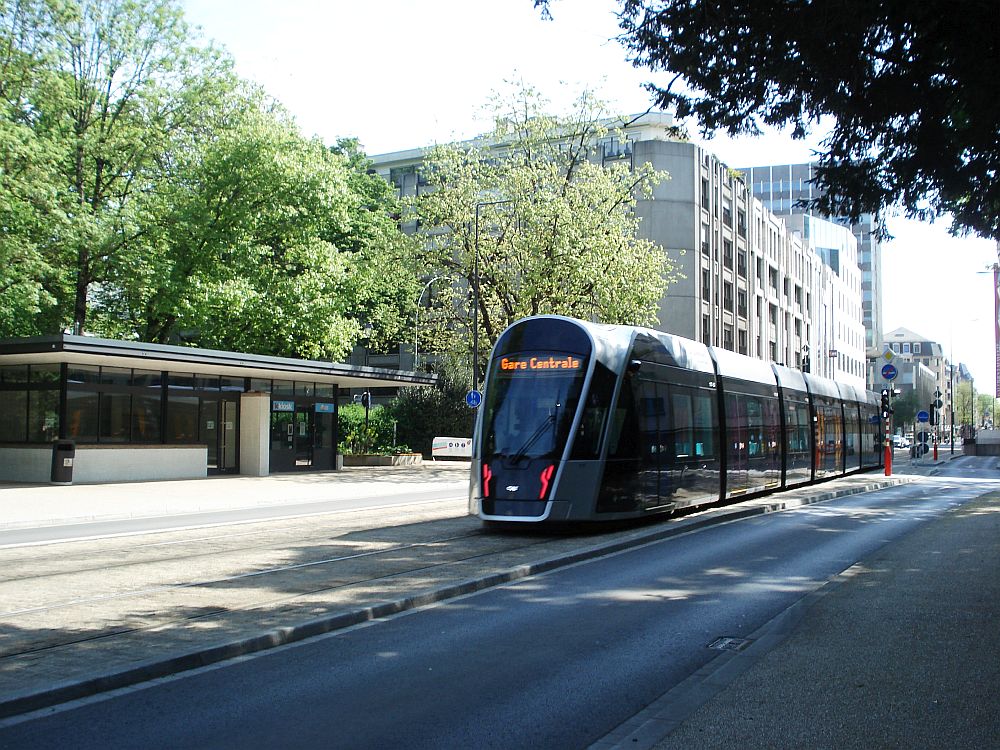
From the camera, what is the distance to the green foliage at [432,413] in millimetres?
46219

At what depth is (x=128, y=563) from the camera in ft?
38.1

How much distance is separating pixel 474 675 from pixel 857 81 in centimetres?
643

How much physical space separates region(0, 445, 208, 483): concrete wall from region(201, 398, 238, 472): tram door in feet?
5.24

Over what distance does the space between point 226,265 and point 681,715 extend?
99.0 ft

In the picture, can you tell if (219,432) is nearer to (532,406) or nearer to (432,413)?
(432,413)

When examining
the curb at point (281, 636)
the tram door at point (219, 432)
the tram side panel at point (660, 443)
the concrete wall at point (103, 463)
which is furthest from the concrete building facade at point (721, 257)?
the curb at point (281, 636)

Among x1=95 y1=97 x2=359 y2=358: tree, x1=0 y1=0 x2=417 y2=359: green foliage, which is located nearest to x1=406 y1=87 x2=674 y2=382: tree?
x1=0 y1=0 x2=417 y2=359: green foliage

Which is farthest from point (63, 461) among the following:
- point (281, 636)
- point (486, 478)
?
point (281, 636)

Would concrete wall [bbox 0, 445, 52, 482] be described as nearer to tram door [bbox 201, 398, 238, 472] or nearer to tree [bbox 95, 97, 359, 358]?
tram door [bbox 201, 398, 238, 472]

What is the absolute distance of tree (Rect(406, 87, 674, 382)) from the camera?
32.7 m

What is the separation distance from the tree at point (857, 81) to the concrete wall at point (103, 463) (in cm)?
2184

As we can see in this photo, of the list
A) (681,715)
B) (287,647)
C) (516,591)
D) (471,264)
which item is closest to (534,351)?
(516,591)

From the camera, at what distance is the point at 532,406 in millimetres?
14133

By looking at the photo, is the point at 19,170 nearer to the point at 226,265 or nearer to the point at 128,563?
the point at 226,265
